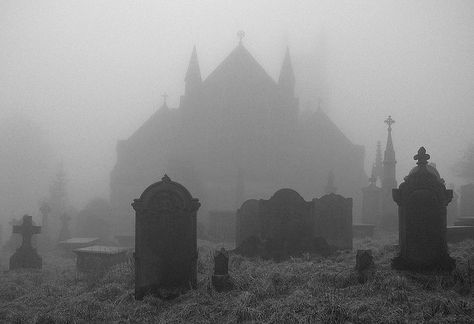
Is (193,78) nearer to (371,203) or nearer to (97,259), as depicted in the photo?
(371,203)

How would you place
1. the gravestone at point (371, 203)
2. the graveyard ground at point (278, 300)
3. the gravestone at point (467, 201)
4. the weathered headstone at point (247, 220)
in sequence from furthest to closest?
the gravestone at point (467, 201)
the gravestone at point (371, 203)
the weathered headstone at point (247, 220)
the graveyard ground at point (278, 300)

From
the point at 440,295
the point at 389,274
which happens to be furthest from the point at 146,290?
the point at 440,295

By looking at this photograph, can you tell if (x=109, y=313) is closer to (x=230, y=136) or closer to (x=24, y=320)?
(x=24, y=320)

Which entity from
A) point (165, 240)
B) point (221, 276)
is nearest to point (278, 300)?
point (221, 276)

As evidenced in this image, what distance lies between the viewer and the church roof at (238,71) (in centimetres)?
3450

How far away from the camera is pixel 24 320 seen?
6.40 m

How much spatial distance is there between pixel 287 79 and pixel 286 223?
24.9 metres

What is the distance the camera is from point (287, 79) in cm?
3469

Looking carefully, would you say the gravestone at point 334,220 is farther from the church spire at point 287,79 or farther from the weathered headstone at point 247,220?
the church spire at point 287,79

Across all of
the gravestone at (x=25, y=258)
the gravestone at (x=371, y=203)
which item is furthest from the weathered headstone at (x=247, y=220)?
the gravestone at (x=371, y=203)

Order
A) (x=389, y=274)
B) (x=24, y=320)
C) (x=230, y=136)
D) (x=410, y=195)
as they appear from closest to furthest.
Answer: (x=24, y=320), (x=389, y=274), (x=410, y=195), (x=230, y=136)

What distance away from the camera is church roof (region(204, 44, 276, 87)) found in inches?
1358

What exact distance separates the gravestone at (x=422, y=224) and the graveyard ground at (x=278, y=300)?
1.36 feet

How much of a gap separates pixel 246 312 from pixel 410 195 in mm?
4355
